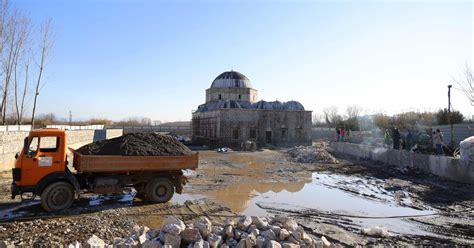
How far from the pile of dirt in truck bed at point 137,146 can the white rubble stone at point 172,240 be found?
5.11m

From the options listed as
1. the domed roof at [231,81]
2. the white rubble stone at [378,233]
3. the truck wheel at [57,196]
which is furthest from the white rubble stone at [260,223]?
the domed roof at [231,81]

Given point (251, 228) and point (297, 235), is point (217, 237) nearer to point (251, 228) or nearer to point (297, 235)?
point (251, 228)

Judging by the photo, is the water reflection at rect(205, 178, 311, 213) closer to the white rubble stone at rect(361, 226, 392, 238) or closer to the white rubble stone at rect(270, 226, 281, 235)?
the white rubble stone at rect(361, 226, 392, 238)

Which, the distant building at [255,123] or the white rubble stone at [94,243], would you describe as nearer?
the white rubble stone at [94,243]

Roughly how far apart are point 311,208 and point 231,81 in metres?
37.6

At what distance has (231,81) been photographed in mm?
47188

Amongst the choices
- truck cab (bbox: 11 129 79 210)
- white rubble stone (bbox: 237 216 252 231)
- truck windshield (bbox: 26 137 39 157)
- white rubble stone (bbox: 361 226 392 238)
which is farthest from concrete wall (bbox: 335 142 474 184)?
truck windshield (bbox: 26 137 39 157)

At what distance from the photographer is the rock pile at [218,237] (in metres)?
5.29

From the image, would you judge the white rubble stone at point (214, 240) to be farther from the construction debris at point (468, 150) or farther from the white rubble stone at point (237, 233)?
the construction debris at point (468, 150)

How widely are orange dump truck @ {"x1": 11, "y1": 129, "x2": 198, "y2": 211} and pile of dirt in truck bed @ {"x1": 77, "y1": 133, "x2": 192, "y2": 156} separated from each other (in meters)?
0.26

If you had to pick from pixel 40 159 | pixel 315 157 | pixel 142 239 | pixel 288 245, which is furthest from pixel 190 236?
pixel 315 157

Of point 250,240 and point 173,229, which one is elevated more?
point 173,229

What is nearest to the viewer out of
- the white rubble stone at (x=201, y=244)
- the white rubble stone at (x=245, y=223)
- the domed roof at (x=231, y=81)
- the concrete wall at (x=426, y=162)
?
the white rubble stone at (x=201, y=244)

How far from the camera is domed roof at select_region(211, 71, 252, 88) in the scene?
154 ft
